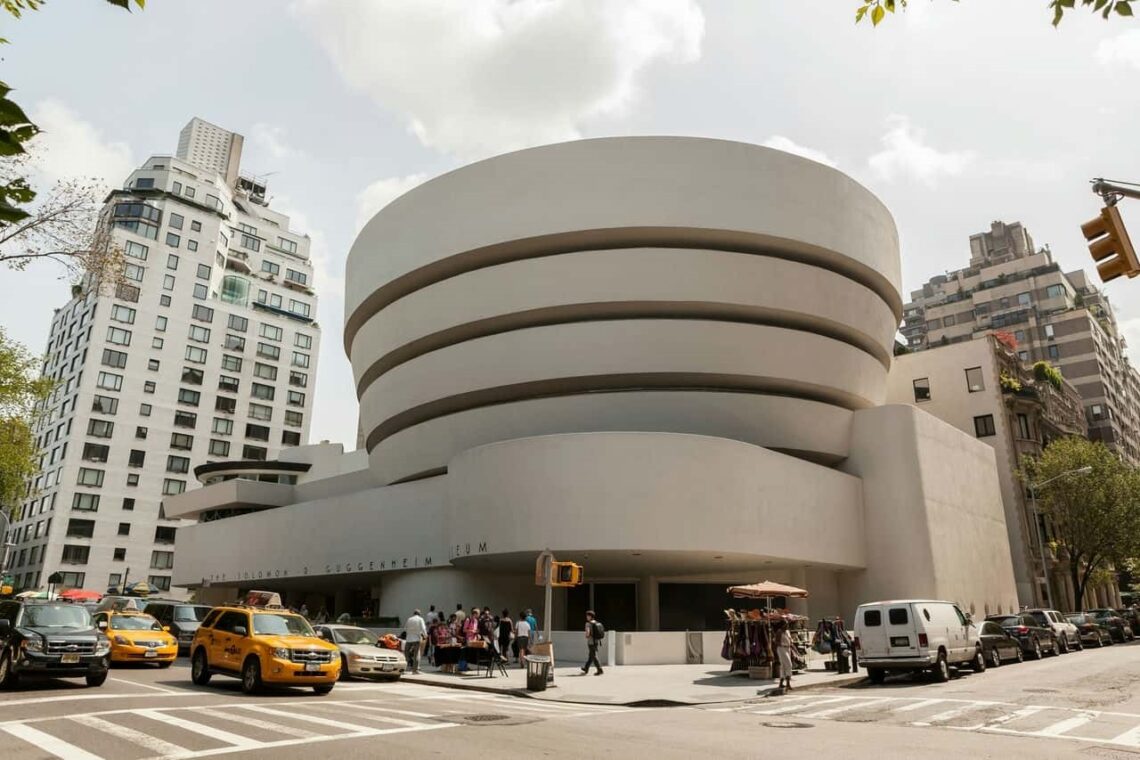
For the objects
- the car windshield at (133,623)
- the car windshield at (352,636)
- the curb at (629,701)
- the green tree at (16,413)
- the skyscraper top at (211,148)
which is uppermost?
the skyscraper top at (211,148)

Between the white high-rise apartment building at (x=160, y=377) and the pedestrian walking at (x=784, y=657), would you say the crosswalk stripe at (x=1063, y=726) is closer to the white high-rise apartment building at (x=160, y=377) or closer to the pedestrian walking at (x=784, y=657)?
the pedestrian walking at (x=784, y=657)

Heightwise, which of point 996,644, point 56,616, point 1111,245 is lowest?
point 996,644

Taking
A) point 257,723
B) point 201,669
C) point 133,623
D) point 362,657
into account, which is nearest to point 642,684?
point 362,657

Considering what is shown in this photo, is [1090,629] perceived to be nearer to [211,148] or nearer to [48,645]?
[48,645]

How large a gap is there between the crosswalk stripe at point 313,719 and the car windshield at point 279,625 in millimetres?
2694

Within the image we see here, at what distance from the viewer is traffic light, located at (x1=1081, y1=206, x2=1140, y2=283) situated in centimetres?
735

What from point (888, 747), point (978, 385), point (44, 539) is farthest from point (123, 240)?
point (888, 747)

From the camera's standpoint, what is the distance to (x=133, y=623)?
67.2 feet

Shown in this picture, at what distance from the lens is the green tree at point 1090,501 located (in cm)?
4450

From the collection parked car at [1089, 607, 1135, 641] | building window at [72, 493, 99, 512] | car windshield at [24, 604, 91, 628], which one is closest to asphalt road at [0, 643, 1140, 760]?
car windshield at [24, 604, 91, 628]

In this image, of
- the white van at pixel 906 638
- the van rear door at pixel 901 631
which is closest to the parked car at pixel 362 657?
the white van at pixel 906 638

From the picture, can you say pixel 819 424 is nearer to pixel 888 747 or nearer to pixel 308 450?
pixel 888 747

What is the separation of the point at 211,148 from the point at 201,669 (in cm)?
10302

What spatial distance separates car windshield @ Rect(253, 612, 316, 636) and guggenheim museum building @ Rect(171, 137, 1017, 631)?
40.2ft
